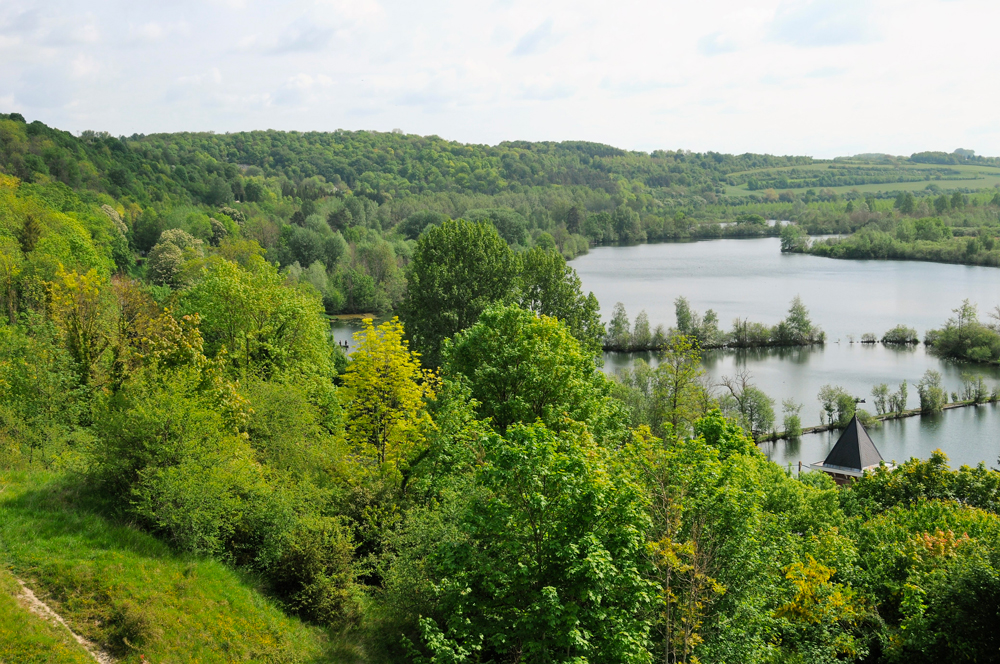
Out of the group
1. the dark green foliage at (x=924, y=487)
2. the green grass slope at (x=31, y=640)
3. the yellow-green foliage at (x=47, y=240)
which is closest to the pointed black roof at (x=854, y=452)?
the dark green foliage at (x=924, y=487)

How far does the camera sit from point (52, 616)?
10.1 meters

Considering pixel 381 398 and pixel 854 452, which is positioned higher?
pixel 381 398

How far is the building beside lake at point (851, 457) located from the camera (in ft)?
110

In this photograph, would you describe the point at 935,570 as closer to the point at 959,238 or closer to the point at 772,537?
the point at 772,537

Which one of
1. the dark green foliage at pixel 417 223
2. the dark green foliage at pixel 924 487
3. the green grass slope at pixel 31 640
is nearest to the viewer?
the green grass slope at pixel 31 640

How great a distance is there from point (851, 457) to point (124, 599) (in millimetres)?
32309

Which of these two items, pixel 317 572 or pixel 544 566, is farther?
pixel 317 572

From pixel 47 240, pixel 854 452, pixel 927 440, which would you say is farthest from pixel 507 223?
pixel 854 452

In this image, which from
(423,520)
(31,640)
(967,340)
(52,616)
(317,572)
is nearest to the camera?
(31,640)

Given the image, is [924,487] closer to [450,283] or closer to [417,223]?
[450,283]

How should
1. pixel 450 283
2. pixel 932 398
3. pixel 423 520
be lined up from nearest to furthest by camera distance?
pixel 423 520 → pixel 450 283 → pixel 932 398

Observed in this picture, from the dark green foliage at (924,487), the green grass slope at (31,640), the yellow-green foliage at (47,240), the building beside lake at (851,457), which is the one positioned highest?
the yellow-green foliage at (47,240)

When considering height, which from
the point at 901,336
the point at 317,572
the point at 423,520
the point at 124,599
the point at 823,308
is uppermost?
the point at 423,520

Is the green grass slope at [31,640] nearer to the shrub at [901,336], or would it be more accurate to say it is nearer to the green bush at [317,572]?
the green bush at [317,572]
